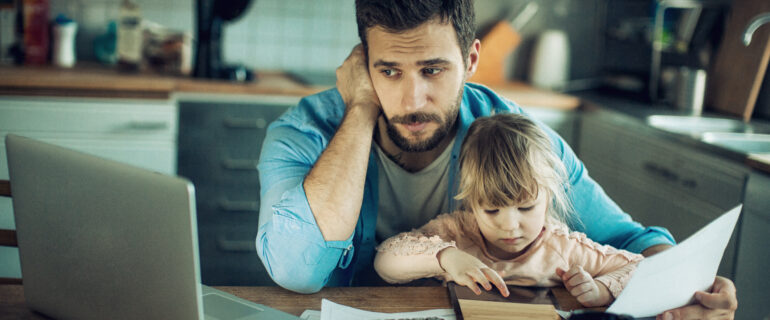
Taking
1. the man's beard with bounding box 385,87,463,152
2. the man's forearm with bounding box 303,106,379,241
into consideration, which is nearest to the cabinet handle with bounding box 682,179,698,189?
the man's beard with bounding box 385,87,463,152

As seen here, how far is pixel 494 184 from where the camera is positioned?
131 cm

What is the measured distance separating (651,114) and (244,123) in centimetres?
160

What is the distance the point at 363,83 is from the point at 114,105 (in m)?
1.50

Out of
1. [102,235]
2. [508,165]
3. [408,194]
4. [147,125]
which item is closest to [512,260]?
[508,165]

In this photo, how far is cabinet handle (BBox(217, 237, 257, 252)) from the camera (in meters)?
2.89

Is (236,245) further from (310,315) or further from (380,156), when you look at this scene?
(310,315)

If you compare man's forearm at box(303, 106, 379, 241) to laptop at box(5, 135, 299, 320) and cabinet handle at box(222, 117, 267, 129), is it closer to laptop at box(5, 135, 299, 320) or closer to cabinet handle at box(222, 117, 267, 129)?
laptop at box(5, 135, 299, 320)

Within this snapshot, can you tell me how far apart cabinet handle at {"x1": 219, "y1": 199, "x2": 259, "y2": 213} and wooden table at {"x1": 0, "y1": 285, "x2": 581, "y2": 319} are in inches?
67.4

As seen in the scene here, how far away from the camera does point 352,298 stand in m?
1.14

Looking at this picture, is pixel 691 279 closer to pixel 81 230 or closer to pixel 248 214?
pixel 81 230

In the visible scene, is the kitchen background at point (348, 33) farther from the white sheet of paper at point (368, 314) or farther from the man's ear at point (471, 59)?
the white sheet of paper at point (368, 314)

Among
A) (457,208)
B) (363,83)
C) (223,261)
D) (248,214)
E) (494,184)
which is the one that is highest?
(363,83)

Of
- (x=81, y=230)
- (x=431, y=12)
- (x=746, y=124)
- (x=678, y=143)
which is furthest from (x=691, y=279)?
(x=746, y=124)

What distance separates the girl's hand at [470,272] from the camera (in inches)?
44.1
